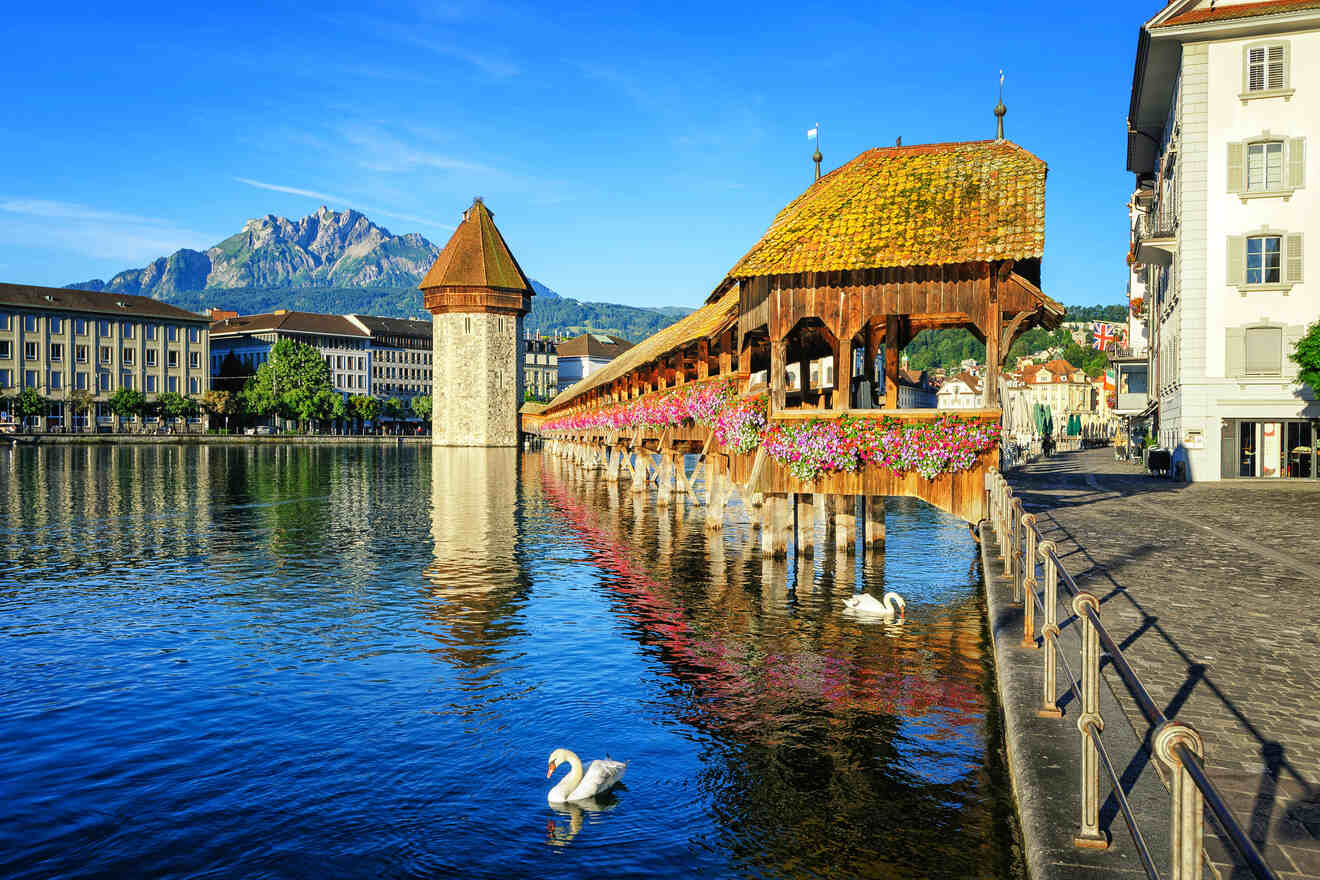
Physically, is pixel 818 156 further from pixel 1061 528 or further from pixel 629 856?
pixel 629 856

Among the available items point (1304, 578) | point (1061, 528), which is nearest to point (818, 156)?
point (1061, 528)

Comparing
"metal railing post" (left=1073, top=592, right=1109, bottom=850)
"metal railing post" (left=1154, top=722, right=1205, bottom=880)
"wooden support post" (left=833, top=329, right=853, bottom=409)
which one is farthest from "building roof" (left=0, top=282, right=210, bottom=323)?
"metal railing post" (left=1154, top=722, right=1205, bottom=880)

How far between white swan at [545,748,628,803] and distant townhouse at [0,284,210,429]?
12459cm

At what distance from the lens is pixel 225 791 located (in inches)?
356

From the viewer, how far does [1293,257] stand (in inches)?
1308

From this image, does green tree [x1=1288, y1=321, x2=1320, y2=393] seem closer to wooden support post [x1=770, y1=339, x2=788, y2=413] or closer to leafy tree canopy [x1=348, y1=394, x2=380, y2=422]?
wooden support post [x1=770, y1=339, x2=788, y2=413]

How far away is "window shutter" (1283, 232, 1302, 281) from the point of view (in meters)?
33.2

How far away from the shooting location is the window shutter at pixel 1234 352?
110 feet

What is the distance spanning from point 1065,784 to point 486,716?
22.0 feet

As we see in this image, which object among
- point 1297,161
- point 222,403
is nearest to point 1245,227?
point 1297,161

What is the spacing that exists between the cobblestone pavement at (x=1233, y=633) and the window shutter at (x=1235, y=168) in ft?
49.6

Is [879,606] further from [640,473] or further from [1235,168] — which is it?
[640,473]

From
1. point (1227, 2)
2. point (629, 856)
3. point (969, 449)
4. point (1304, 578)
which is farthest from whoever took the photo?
point (1227, 2)

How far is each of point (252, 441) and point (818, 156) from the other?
111 m
